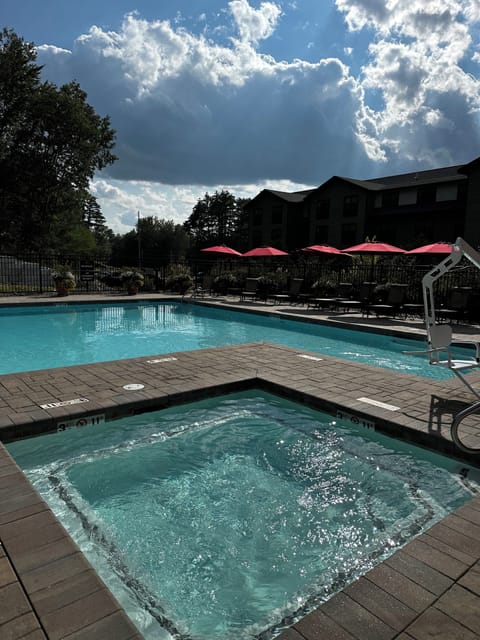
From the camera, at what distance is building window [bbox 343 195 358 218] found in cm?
3191

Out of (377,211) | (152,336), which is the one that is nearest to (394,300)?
(152,336)

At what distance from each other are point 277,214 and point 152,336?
96.1ft

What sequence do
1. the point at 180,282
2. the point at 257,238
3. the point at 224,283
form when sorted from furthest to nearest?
the point at 257,238
the point at 224,283
the point at 180,282

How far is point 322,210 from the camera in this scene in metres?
33.9

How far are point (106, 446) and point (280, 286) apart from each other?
580 inches

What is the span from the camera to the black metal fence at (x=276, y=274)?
12797 mm

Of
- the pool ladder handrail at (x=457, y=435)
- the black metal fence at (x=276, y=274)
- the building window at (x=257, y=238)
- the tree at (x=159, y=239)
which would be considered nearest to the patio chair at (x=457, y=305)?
the black metal fence at (x=276, y=274)

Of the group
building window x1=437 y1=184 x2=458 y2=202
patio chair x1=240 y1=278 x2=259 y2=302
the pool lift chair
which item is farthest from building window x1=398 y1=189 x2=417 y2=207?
the pool lift chair

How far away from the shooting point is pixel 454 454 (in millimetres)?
3527

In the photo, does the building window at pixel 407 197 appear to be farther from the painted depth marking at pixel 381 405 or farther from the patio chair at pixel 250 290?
the painted depth marking at pixel 381 405

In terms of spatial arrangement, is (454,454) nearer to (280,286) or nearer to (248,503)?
(248,503)

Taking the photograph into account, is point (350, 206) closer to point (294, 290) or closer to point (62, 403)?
point (294, 290)

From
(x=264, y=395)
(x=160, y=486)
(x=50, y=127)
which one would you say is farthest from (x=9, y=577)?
(x=50, y=127)

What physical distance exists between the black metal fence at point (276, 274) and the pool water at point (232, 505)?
8.91 m
